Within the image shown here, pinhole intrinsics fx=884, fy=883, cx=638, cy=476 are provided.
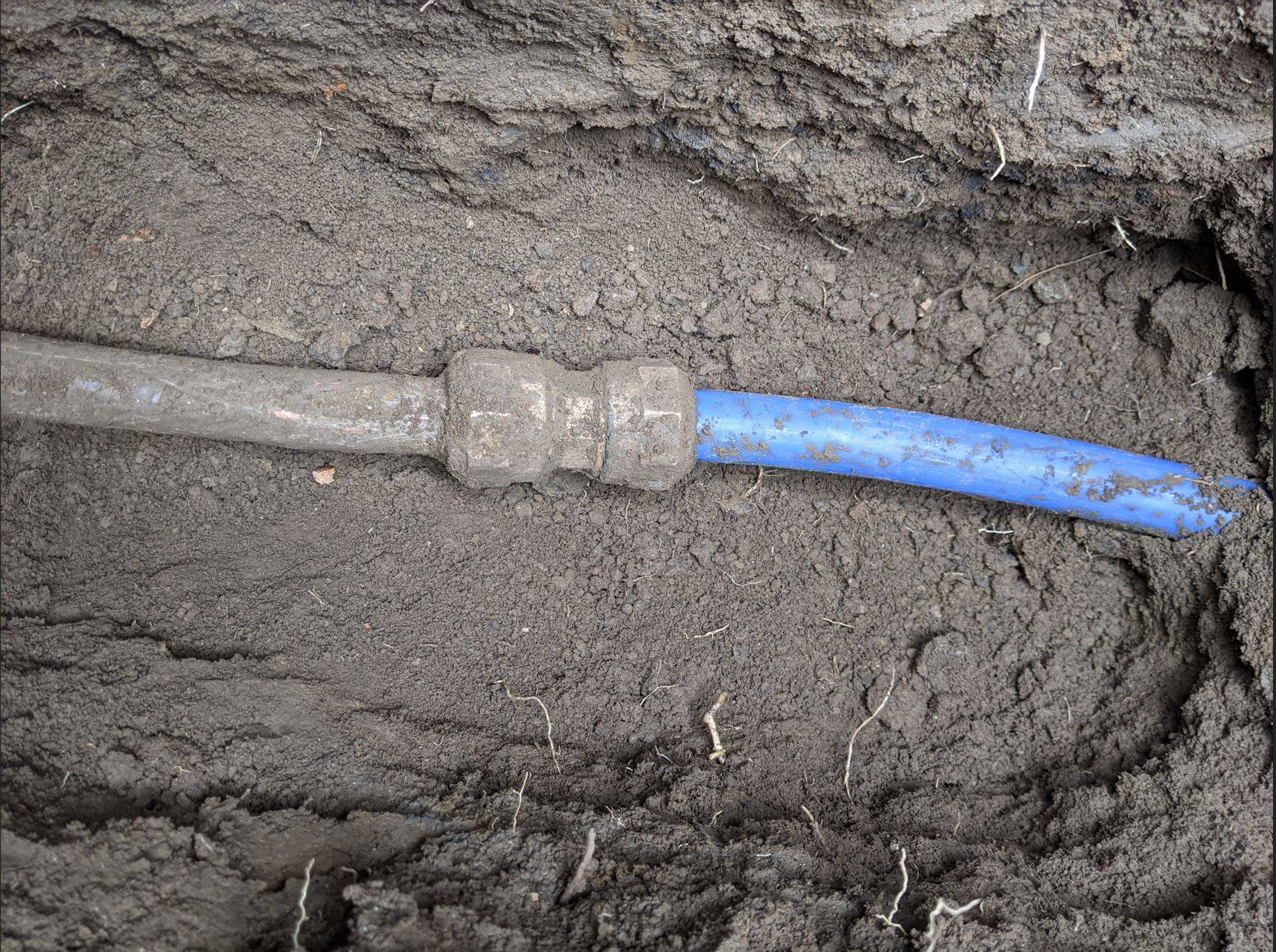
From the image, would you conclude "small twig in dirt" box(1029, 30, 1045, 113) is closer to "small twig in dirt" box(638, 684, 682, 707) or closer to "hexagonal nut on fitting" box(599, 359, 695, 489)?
"hexagonal nut on fitting" box(599, 359, 695, 489)

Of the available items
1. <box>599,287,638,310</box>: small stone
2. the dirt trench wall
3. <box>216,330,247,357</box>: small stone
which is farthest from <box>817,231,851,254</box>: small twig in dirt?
<box>216,330,247,357</box>: small stone

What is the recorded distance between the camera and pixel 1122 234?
190cm

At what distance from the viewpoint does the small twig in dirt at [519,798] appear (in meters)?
1.44

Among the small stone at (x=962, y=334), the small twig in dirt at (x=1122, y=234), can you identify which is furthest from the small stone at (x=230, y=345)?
the small twig in dirt at (x=1122, y=234)

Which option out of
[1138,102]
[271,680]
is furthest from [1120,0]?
[271,680]

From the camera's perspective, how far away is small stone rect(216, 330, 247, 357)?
188cm

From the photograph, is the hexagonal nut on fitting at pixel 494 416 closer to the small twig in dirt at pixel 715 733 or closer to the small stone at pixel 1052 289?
the small twig in dirt at pixel 715 733

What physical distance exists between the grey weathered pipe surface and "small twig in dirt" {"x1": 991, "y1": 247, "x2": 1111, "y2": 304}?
51.9 inches

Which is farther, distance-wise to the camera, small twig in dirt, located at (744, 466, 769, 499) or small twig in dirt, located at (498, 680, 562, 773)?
small twig in dirt, located at (744, 466, 769, 499)

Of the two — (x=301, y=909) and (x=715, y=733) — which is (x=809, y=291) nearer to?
(x=715, y=733)

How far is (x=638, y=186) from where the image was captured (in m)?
1.95

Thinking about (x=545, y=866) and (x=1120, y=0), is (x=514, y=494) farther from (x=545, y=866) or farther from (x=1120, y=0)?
(x=1120, y=0)

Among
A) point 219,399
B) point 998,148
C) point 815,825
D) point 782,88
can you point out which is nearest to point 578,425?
point 219,399

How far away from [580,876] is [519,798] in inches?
7.7
